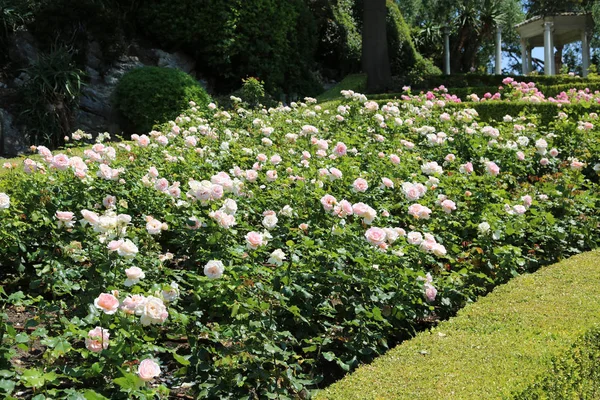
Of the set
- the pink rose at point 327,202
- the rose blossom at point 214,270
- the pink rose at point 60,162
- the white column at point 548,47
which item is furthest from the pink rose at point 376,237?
the white column at point 548,47

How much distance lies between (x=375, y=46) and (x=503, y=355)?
46.6 ft

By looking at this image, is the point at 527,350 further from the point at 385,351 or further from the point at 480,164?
the point at 480,164

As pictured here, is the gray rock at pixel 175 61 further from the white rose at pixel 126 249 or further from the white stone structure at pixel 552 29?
the white stone structure at pixel 552 29

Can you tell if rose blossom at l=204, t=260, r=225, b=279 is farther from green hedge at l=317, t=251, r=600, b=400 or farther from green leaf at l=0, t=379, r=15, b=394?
green leaf at l=0, t=379, r=15, b=394

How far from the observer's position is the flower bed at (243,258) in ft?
9.71

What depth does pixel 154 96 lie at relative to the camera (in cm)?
1137

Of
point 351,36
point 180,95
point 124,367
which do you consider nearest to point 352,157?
point 124,367

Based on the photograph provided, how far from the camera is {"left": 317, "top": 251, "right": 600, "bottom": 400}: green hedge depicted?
2.91 m

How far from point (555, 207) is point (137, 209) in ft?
10.3

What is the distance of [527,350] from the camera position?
3184 mm

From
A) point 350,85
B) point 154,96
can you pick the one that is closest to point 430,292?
point 154,96

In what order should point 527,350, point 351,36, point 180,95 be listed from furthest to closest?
point 351,36 → point 180,95 → point 527,350

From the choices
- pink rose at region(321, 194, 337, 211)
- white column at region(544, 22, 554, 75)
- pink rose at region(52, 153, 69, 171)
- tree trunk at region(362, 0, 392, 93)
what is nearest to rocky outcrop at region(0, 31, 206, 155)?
tree trunk at region(362, 0, 392, 93)

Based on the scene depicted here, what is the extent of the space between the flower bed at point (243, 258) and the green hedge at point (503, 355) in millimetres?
200
